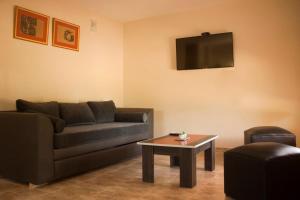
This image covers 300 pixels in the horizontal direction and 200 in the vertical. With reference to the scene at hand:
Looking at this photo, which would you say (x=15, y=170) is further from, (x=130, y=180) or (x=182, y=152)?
(x=182, y=152)

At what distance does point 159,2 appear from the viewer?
456cm

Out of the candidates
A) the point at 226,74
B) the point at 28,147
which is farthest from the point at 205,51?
the point at 28,147

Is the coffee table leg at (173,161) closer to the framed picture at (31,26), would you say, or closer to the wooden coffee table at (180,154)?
the wooden coffee table at (180,154)

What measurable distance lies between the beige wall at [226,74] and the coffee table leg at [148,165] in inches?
87.1

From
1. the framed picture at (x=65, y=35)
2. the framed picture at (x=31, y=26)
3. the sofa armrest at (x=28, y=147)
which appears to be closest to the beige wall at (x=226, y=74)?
the framed picture at (x=65, y=35)

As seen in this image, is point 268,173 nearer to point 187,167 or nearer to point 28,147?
point 187,167

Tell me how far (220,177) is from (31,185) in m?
1.98

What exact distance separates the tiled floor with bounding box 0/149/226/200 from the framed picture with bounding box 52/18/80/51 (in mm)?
2150

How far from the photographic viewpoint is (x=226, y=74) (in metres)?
4.66

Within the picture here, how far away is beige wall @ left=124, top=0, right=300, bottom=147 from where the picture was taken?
4246 mm

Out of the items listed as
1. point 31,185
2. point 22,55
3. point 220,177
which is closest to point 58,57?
point 22,55

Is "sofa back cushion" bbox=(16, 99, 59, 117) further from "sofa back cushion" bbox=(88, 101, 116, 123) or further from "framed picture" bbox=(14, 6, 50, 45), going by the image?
"framed picture" bbox=(14, 6, 50, 45)

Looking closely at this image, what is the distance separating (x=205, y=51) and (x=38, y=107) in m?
2.88

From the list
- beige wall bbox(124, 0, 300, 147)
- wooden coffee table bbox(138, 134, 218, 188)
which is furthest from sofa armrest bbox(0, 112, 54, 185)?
beige wall bbox(124, 0, 300, 147)
